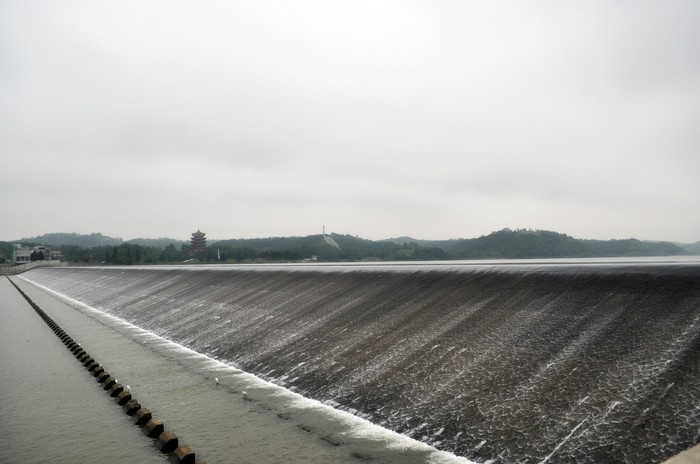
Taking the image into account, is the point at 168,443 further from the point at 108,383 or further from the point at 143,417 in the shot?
the point at 108,383

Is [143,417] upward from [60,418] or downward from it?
upward

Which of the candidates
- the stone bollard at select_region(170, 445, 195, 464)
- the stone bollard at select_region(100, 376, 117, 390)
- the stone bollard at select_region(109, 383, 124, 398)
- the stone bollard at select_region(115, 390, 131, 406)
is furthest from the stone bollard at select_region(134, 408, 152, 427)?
the stone bollard at select_region(100, 376, 117, 390)

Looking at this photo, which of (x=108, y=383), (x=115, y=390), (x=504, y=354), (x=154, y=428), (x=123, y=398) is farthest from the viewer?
(x=108, y=383)

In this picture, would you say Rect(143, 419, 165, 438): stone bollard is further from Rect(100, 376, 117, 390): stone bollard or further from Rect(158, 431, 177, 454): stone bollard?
Rect(100, 376, 117, 390): stone bollard

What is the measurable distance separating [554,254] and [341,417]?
64242 mm

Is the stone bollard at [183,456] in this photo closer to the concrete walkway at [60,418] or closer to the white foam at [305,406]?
the concrete walkway at [60,418]

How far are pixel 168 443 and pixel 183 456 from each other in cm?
95

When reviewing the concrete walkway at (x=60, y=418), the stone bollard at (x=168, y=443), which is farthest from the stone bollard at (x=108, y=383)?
the stone bollard at (x=168, y=443)

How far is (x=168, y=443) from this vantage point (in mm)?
10695

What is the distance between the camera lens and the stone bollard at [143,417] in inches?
487

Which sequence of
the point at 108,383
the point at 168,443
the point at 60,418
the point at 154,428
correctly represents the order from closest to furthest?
the point at 168,443
the point at 154,428
the point at 60,418
the point at 108,383

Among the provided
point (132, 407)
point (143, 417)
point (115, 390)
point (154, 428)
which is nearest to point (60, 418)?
point (132, 407)

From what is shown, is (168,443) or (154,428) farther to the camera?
(154,428)

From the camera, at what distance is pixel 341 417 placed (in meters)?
12.2
